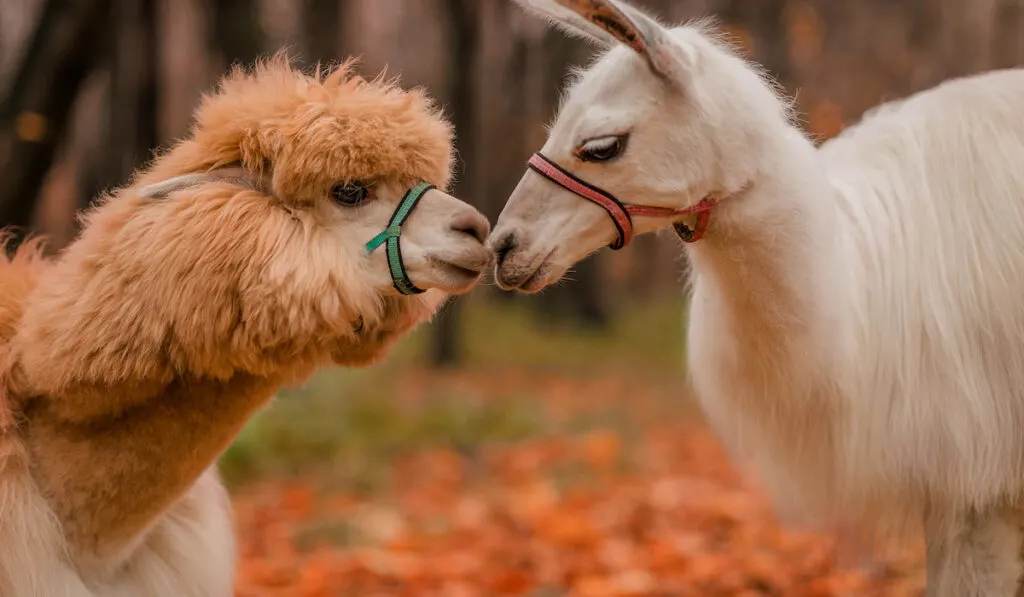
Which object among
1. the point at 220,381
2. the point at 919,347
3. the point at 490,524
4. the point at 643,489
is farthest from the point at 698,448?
the point at 220,381

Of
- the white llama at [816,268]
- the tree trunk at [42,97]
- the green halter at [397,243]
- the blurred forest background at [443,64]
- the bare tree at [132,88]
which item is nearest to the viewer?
the green halter at [397,243]

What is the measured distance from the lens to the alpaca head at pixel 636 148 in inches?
104

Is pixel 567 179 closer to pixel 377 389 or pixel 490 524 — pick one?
pixel 490 524

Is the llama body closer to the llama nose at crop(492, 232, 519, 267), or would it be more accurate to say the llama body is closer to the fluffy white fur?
the llama nose at crop(492, 232, 519, 267)

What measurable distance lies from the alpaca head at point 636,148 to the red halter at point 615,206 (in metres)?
0.01

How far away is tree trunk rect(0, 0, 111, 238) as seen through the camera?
16.7ft

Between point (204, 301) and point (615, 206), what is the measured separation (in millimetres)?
1113

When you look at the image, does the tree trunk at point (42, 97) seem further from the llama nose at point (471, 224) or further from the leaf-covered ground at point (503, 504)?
the llama nose at point (471, 224)

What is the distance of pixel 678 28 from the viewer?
2.85 meters

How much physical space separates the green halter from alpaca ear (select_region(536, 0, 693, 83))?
2.21ft

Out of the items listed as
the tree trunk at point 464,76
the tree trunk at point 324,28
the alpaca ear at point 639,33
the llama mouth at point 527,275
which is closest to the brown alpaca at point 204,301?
the llama mouth at point 527,275

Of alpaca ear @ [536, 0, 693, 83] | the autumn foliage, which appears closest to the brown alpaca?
alpaca ear @ [536, 0, 693, 83]

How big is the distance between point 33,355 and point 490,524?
3495 mm

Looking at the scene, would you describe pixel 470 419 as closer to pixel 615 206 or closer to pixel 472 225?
pixel 615 206
